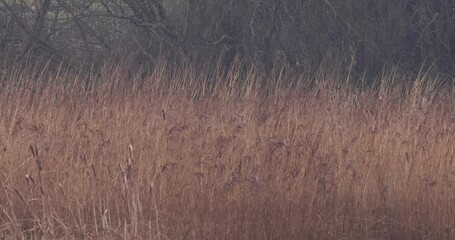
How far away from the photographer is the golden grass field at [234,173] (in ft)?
16.0

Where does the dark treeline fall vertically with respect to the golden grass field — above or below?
above

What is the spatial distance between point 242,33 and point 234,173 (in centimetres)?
683

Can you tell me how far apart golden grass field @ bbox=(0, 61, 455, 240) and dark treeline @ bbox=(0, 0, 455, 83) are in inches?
176

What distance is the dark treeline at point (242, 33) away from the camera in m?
11.2

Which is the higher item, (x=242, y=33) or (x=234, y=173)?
(x=242, y=33)

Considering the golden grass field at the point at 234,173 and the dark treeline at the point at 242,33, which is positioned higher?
the dark treeline at the point at 242,33

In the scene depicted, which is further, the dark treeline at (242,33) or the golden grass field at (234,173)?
the dark treeline at (242,33)

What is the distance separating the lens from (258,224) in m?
4.91

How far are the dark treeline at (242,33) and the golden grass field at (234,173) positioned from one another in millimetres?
4481

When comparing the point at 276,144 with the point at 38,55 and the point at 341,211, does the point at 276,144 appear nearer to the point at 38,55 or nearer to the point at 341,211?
the point at 341,211

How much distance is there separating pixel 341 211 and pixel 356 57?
6.30 metres

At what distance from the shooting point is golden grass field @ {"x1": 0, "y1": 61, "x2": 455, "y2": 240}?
16.0 feet

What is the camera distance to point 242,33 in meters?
11.9

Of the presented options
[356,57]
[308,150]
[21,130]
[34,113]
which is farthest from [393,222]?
[356,57]
